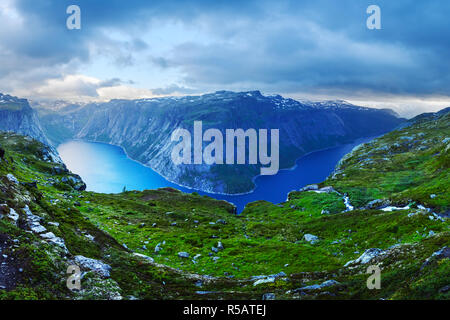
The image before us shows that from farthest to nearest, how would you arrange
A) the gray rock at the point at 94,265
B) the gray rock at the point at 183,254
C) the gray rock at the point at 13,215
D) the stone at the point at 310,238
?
1. the stone at the point at 310,238
2. the gray rock at the point at 183,254
3. the gray rock at the point at 94,265
4. the gray rock at the point at 13,215

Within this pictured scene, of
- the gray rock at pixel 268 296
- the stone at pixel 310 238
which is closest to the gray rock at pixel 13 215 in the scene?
the gray rock at pixel 268 296

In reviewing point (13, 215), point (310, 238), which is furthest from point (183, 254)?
point (310, 238)

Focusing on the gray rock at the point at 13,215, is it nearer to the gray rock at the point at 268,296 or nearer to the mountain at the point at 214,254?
the mountain at the point at 214,254

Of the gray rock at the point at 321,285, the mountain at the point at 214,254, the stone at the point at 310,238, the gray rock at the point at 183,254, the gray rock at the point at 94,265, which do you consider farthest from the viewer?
the stone at the point at 310,238

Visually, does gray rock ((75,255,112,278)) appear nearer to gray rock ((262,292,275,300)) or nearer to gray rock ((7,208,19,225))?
gray rock ((7,208,19,225))

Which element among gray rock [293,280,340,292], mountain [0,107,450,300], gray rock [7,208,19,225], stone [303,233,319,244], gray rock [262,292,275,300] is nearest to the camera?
mountain [0,107,450,300]

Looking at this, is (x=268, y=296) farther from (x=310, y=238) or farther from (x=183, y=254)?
(x=310, y=238)

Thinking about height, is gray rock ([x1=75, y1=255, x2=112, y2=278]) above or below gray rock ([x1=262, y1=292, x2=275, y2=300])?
above

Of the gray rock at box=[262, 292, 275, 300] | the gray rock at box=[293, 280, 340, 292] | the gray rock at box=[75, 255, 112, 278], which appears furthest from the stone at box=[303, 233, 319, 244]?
the gray rock at box=[75, 255, 112, 278]

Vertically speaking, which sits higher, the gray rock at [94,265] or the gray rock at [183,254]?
the gray rock at [94,265]

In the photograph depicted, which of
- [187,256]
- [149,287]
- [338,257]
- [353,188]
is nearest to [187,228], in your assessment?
[187,256]
